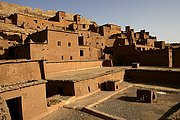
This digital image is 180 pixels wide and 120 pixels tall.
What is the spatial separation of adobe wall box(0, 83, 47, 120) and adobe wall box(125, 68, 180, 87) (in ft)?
42.7

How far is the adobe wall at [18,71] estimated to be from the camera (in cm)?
1211

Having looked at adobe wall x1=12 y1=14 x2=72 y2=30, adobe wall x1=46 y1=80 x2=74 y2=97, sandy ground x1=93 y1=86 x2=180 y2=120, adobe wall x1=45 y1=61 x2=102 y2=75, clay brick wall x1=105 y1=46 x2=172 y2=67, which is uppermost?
adobe wall x1=12 y1=14 x2=72 y2=30

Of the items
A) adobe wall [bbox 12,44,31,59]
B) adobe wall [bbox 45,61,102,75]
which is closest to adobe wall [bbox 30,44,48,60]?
adobe wall [bbox 12,44,31,59]

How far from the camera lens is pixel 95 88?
16.6 meters

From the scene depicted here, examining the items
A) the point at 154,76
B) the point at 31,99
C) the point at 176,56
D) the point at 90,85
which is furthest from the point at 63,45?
the point at 176,56

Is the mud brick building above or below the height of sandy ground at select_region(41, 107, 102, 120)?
above

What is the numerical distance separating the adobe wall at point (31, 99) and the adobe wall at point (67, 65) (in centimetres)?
716

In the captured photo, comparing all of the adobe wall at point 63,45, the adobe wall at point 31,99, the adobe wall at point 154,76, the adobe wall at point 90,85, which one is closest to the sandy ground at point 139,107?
the adobe wall at point 90,85

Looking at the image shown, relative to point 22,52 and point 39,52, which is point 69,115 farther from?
point 22,52

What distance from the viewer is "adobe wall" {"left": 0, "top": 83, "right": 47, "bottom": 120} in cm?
967

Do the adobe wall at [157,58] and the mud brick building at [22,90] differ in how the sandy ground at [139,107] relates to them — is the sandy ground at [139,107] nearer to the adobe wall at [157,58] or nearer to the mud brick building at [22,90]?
the mud brick building at [22,90]

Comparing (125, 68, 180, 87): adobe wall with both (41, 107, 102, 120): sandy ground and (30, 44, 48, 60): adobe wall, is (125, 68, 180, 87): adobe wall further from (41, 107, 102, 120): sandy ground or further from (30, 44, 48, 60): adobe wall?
(41, 107, 102, 120): sandy ground

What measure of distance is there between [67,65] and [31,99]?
35.3ft

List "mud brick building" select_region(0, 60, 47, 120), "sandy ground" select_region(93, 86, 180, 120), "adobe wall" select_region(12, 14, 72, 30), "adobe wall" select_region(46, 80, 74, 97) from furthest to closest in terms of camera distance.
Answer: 1. "adobe wall" select_region(12, 14, 72, 30)
2. "adobe wall" select_region(46, 80, 74, 97)
3. "sandy ground" select_region(93, 86, 180, 120)
4. "mud brick building" select_region(0, 60, 47, 120)
